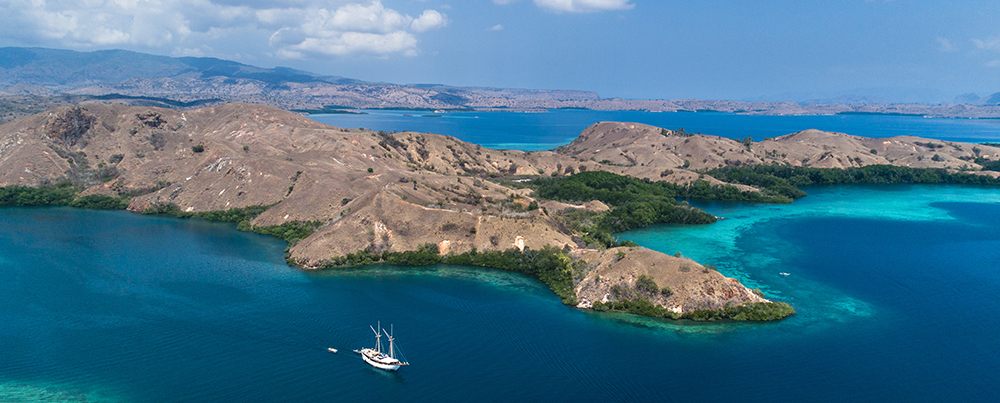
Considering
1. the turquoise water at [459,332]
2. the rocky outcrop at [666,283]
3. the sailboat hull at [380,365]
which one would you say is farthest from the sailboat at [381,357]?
the rocky outcrop at [666,283]

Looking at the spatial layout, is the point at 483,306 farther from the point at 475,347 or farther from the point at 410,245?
the point at 410,245

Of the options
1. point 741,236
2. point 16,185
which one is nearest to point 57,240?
point 16,185

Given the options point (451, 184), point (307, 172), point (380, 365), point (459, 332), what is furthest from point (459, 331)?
point (307, 172)

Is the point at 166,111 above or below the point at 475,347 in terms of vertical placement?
above

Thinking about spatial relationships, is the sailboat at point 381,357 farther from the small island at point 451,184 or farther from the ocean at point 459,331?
the small island at point 451,184

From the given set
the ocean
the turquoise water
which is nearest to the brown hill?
the turquoise water

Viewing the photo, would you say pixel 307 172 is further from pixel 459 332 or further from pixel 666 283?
pixel 666 283

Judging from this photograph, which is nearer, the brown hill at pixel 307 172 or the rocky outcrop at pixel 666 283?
the rocky outcrop at pixel 666 283
